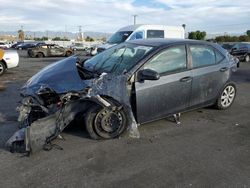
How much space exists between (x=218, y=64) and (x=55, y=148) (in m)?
3.60

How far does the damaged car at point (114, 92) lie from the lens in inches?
185

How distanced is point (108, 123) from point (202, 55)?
2.36 metres

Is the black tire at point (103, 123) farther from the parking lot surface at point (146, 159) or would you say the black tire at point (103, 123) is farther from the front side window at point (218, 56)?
the front side window at point (218, 56)

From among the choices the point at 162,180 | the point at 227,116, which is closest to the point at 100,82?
the point at 162,180

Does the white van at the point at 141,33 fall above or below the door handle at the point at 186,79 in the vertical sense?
above

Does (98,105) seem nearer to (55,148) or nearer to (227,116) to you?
(55,148)

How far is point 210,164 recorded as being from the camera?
407cm

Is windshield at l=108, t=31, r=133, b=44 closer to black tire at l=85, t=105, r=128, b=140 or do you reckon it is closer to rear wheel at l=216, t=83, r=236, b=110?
rear wheel at l=216, t=83, r=236, b=110

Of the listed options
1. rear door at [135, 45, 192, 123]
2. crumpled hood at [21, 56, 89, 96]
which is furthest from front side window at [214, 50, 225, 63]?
crumpled hood at [21, 56, 89, 96]

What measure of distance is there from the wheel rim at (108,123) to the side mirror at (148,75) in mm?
693

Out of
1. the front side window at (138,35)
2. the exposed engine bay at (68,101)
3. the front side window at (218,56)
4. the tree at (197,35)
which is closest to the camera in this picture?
the exposed engine bay at (68,101)

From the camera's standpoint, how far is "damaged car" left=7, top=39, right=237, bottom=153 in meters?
4.69

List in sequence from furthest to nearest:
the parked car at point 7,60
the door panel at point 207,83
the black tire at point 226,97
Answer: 1. the parked car at point 7,60
2. the black tire at point 226,97
3. the door panel at point 207,83

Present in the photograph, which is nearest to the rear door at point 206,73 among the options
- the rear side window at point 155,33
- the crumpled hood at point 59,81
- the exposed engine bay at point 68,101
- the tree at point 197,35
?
the exposed engine bay at point 68,101
